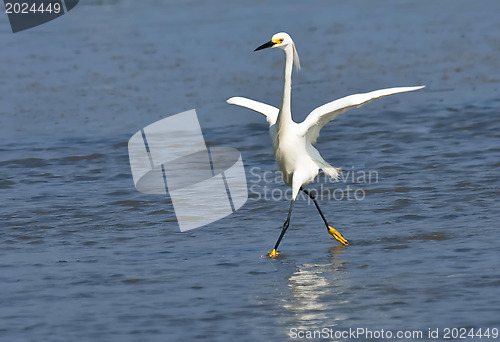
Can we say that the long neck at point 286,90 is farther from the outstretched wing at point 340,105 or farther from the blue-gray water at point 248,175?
the blue-gray water at point 248,175

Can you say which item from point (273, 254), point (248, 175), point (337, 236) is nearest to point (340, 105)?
point (337, 236)

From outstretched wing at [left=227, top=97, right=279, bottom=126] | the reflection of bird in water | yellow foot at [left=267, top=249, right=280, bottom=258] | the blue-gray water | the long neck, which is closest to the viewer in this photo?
the reflection of bird in water

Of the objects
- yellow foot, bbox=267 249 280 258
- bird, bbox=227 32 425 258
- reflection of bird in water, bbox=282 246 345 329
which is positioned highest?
bird, bbox=227 32 425 258

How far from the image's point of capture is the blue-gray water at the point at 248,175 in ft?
26.6

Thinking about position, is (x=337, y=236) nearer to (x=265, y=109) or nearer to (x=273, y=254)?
(x=273, y=254)

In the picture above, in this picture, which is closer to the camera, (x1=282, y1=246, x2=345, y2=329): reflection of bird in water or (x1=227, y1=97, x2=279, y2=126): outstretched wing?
(x1=282, y1=246, x2=345, y2=329): reflection of bird in water

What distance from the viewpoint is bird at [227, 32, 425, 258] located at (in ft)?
32.1

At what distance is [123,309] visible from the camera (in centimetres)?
817

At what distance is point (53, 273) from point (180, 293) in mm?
1464

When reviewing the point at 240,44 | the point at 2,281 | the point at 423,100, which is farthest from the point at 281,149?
the point at 240,44

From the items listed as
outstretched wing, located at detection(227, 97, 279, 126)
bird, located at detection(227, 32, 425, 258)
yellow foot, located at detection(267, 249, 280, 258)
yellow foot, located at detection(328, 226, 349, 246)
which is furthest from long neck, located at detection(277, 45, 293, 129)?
yellow foot, located at detection(267, 249, 280, 258)

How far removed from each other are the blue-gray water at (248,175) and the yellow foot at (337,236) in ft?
0.38

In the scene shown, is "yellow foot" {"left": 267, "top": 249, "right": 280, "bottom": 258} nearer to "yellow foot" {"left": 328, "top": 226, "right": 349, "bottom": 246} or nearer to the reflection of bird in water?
the reflection of bird in water

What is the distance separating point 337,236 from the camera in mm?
10133
